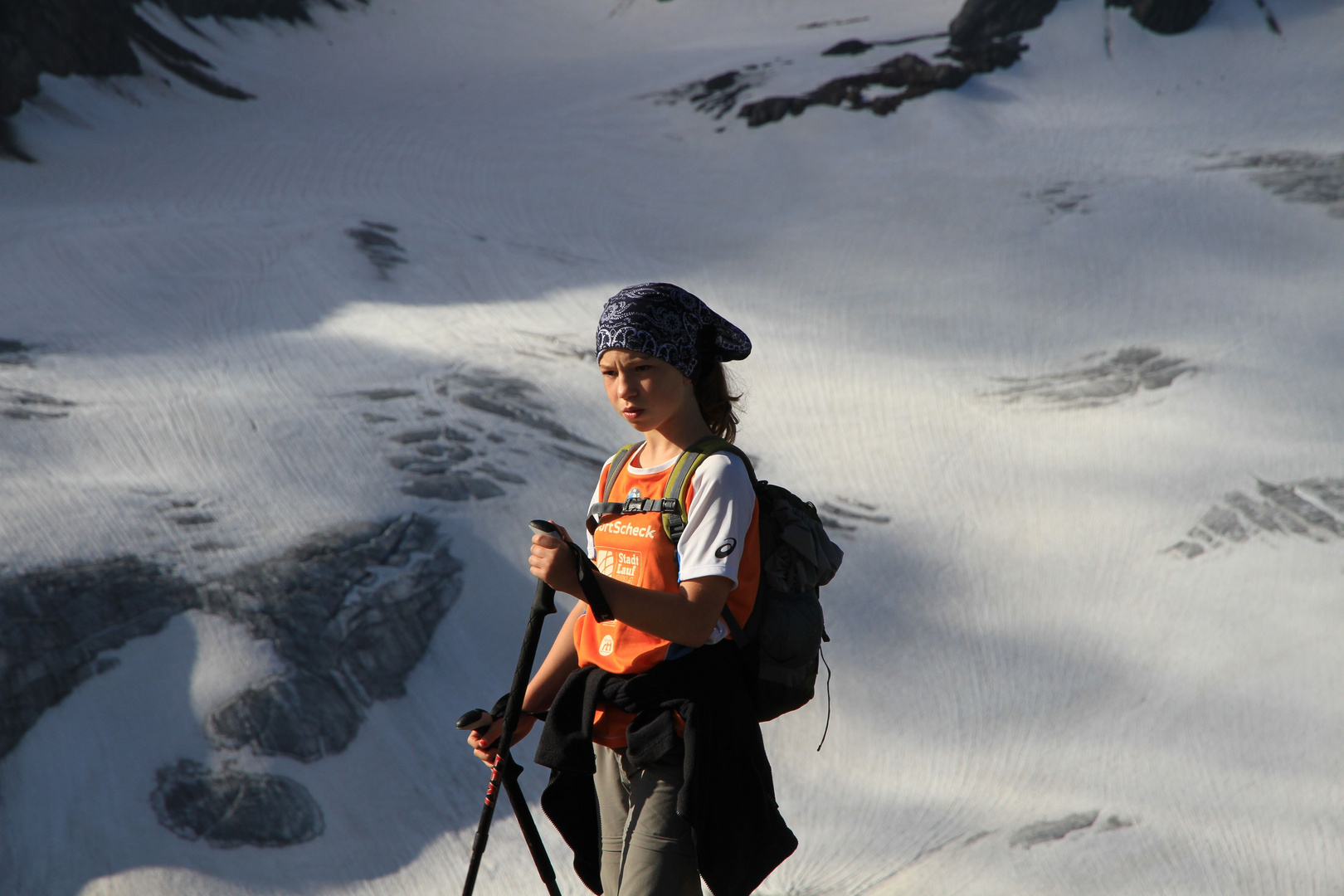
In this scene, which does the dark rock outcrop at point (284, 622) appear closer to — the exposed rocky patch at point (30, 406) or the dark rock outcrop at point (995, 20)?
the exposed rocky patch at point (30, 406)

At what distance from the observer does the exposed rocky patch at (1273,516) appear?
6984 millimetres

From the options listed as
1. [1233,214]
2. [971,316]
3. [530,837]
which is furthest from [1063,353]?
[530,837]

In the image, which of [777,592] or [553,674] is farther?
[553,674]

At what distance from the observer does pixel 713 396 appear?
7.47ft

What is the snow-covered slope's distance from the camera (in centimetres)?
489

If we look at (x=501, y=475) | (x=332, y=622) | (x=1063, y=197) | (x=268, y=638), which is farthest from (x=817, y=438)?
(x=1063, y=197)

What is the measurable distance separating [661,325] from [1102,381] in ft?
25.1

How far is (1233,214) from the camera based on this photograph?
11570mm

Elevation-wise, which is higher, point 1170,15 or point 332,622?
point 1170,15

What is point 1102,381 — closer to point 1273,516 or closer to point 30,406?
point 1273,516

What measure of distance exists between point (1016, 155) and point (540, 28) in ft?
43.1

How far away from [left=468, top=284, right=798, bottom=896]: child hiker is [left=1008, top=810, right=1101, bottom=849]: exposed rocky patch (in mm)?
3330

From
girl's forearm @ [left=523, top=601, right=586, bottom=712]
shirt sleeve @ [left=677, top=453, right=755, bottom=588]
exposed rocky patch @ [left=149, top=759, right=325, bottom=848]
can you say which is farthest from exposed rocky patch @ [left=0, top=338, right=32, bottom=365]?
shirt sleeve @ [left=677, top=453, right=755, bottom=588]

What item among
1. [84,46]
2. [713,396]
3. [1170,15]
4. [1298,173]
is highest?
[84,46]
